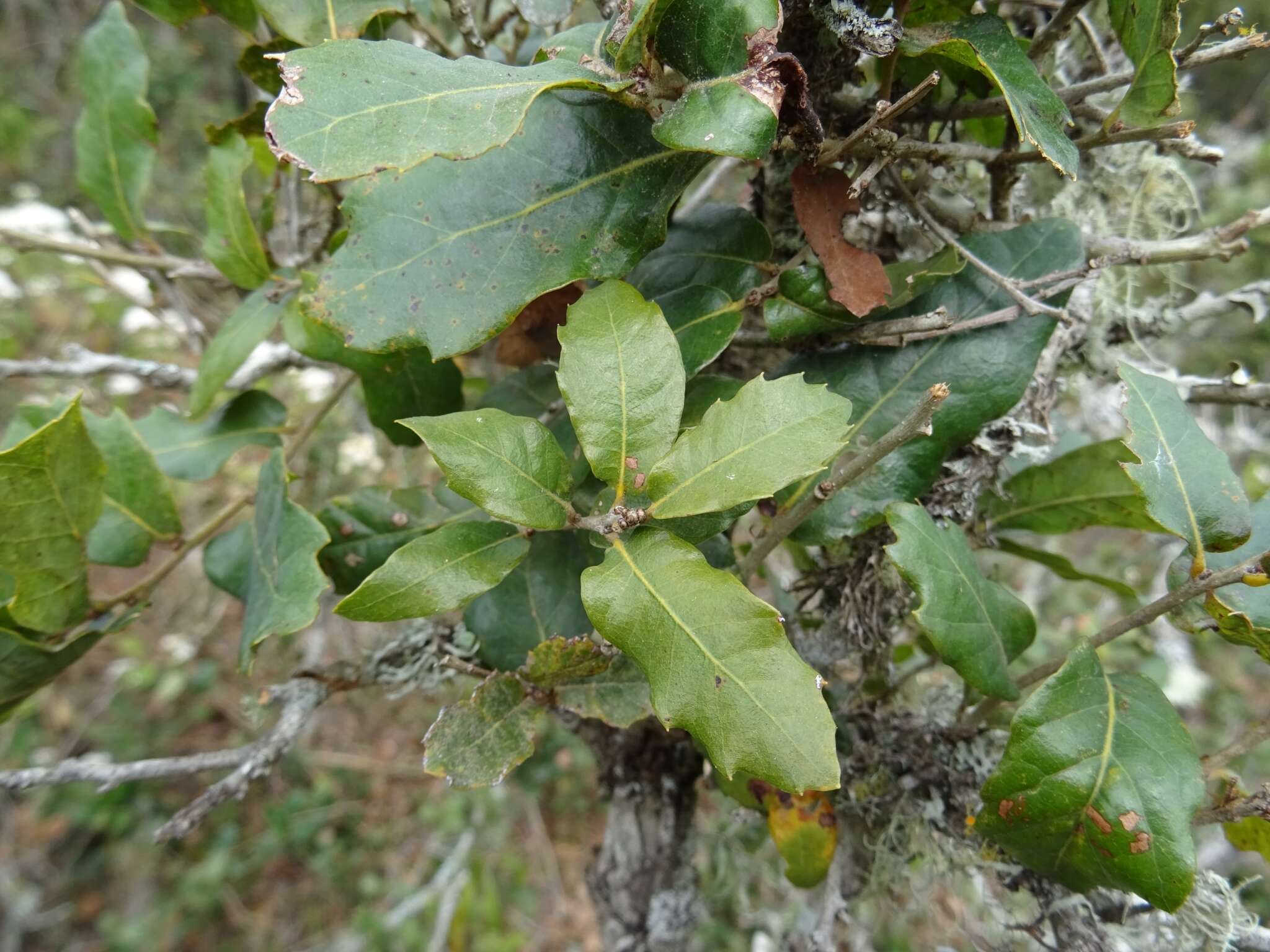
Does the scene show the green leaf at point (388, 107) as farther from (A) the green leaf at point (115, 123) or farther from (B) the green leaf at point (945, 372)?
(A) the green leaf at point (115, 123)

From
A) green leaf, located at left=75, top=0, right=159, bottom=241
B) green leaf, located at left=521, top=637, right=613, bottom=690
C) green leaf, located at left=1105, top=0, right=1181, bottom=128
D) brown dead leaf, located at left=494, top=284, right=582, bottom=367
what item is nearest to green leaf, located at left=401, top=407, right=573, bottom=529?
green leaf, located at left=521, top=637, right=613, bottom=690

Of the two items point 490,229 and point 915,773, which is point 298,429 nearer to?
point 490,229

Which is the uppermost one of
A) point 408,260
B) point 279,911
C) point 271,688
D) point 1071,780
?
point 408,260

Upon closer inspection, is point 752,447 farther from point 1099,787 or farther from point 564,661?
point 1099,787

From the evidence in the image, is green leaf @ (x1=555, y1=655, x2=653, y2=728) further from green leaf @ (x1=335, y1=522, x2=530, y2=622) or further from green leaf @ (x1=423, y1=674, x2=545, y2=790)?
green leaf @ (x1=335, y1=522, x2=530, y2=622)

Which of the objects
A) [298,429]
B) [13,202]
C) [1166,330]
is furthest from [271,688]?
[13,202]
